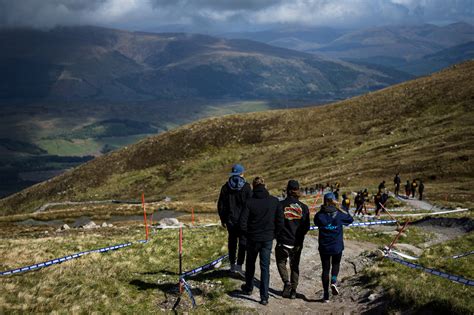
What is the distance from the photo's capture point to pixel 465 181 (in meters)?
55.2

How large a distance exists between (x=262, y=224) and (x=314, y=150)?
291ft

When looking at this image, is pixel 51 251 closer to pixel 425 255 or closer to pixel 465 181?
pixel 425 255

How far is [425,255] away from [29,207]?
12007cm

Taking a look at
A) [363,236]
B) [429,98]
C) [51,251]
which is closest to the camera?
[51,251]

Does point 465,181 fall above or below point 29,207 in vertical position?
above

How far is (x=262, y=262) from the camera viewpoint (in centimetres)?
1408

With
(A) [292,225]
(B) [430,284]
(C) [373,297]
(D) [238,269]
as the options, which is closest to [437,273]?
(B) [430,284]

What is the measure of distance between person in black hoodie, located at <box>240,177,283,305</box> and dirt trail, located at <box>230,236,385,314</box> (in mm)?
662

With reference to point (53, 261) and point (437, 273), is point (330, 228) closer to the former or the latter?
point (437, 273)

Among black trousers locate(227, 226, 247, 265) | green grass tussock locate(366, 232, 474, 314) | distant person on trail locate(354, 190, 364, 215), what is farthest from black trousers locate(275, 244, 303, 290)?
distant person on trail locate(354, 190, 364, 215)

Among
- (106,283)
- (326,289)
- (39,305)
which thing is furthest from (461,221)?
(39,305)

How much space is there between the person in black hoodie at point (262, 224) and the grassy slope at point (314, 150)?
130 ft

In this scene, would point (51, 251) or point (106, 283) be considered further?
point (51, 251)

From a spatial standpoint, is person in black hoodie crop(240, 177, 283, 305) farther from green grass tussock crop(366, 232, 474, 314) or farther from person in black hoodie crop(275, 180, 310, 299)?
green grass tussock crop(366, 232, 474, 314)
